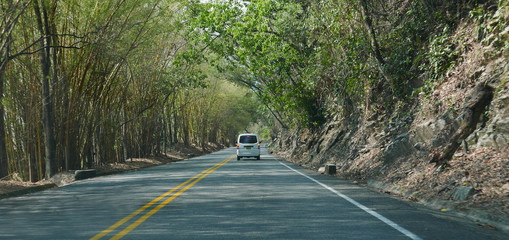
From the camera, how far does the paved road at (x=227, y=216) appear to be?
7.04 metres

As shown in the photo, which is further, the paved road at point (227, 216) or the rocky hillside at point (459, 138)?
the rocky hillside at point (459, 138)

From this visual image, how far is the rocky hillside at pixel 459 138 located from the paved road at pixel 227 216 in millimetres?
1006

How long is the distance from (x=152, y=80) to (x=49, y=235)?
25.0 metres

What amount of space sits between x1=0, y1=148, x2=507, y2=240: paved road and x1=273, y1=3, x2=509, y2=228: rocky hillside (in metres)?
1.01

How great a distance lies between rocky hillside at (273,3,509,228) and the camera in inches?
396

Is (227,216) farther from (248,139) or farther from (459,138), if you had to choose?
(248,139)

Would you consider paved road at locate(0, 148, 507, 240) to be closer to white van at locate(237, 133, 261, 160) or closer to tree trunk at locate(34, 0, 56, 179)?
tree trunk at locate(34, 0, 56, 179)

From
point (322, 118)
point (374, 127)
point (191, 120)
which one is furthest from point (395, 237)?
point (191, 120)

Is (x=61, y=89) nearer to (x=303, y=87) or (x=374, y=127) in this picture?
(x=374, y=127)

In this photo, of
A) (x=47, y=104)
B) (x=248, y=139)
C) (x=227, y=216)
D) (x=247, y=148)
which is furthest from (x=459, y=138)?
(x=248, y=139)

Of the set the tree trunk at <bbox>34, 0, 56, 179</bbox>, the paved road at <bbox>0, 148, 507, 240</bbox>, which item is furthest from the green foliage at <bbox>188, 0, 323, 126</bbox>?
the paved road at <bbox>0, 148, 507, 240</bbox>

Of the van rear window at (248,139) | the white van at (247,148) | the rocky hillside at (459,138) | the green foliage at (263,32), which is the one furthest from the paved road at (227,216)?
the van rear window at (248,139)

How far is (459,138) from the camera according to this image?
477 inches

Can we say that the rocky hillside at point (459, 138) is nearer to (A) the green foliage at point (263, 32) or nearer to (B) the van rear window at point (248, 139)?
(A) the green foliage at point (263, 32)
